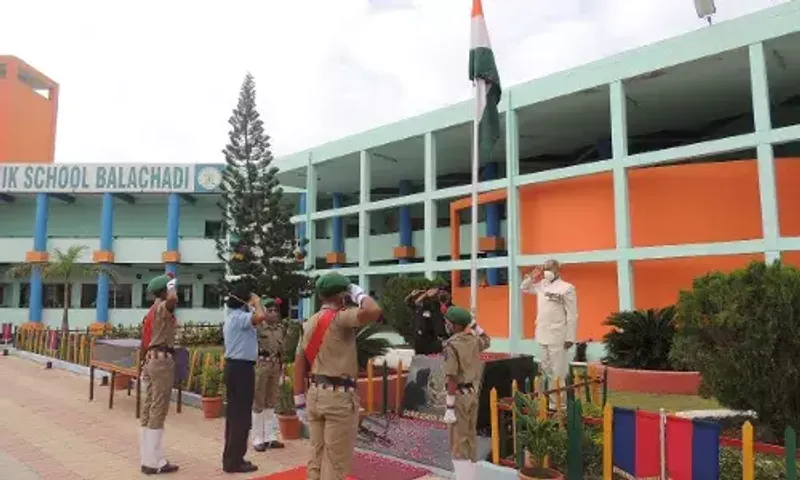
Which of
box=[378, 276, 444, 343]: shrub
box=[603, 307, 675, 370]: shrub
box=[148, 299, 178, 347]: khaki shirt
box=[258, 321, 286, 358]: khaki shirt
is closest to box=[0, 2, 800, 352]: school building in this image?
box=[378, 276, 444, 343]: shrub

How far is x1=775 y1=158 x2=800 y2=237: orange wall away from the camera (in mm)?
12109

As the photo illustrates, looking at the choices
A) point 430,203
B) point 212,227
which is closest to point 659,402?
point 430,203

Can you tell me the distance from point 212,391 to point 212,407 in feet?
0.85

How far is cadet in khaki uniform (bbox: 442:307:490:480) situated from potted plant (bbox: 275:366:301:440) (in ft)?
8.36

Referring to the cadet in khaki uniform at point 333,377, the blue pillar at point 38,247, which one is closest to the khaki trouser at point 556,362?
the cadet in khaki uniform at point 333,377

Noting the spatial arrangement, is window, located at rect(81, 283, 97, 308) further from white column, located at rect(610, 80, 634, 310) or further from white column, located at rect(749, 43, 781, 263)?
white column, located at rect(749, 43, 781, 263)

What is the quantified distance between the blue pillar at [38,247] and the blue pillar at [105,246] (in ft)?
8.11

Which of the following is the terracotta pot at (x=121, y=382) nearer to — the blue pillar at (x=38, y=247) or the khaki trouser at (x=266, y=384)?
the khaki trouser at (x=266, y=384)

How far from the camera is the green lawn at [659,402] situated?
792cm

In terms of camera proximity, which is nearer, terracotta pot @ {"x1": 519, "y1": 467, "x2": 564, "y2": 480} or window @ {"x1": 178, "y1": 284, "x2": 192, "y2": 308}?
terracotta pot @ {"x1": 519, "y1": 467, "x2": 564, "y2": 480}

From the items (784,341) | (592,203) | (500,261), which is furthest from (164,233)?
(784,341)

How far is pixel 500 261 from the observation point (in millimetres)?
15953

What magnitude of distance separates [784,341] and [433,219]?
44.1ft

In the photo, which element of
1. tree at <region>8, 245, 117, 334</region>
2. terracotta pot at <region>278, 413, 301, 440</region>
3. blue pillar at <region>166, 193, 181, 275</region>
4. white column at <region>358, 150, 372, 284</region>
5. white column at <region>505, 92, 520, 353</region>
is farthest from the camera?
blue pillar at <region>166, 193, 181, 275</region>
